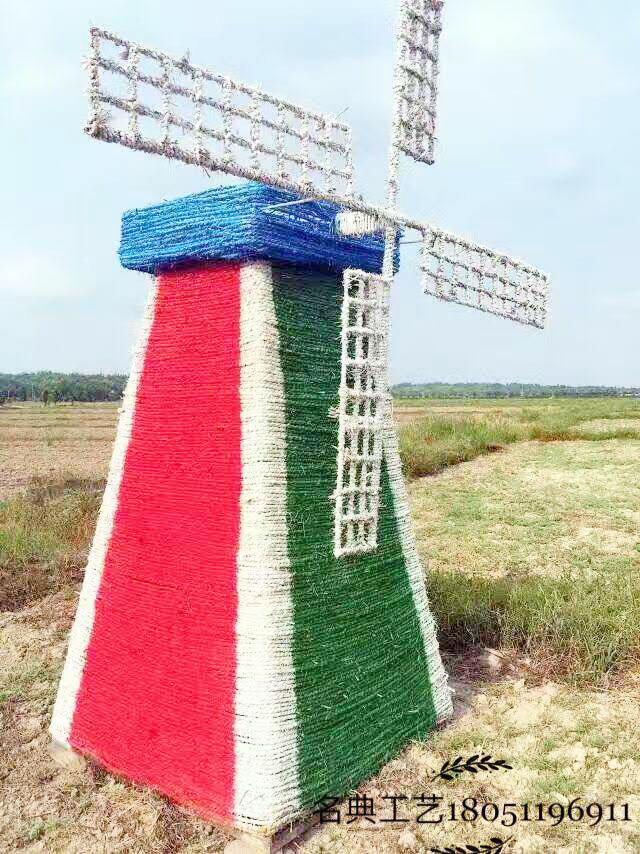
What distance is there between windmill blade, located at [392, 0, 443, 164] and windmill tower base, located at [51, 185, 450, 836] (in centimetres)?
74

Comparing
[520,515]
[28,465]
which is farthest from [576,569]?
[28,465]

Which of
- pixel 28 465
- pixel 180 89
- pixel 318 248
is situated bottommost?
pixel 28 465

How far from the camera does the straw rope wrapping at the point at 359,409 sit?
457cm

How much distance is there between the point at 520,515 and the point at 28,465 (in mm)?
18507

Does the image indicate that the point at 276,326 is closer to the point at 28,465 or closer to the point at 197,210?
the point at 197,210

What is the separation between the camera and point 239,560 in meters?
4.25

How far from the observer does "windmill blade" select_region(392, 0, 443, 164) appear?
16.0 ft

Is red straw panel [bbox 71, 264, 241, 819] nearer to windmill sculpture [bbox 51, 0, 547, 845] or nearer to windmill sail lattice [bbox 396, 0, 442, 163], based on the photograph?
windmill sculpture [bbox 51, 0, 547, 845]

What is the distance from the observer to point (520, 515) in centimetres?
1317

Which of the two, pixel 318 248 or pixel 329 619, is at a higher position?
pixel 318 248

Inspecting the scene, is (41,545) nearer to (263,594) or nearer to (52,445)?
(263,594)

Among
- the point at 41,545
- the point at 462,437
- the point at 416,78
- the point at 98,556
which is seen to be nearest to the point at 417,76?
the point at 416,78

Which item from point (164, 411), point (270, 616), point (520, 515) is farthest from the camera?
point (520, 515)

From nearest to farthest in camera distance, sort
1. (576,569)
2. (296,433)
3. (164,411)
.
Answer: (296,433)
(164,411)
(576,569)
